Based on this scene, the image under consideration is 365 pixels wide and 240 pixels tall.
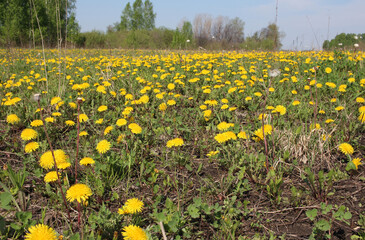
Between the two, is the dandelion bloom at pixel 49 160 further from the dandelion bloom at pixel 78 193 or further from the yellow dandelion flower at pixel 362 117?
the yellow dandelion flower at pixel 362 117

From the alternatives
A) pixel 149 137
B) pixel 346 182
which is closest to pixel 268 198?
pixel 346 182

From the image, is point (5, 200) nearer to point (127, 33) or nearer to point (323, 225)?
point (323, 225)

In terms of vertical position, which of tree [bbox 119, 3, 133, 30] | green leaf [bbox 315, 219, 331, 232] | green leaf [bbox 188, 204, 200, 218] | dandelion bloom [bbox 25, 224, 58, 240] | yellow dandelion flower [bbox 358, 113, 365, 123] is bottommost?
green leaf [bbox 188, 204, 200, 218]

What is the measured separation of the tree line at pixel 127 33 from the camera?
33.6ft

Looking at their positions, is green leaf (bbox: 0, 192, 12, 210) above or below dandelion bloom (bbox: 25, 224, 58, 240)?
below

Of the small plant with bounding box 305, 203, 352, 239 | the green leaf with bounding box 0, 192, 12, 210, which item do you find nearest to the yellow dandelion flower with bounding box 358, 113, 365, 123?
the small plant with bounding box 305, 203, 352, 239

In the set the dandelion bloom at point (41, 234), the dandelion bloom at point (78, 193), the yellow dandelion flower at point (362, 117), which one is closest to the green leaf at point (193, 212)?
the dandelion bloom at point (78, 193)

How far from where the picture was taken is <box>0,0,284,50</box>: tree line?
404 inches

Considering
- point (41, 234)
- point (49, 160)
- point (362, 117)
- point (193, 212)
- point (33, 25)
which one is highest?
point (33, 25)

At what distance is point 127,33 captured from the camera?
33.3 meters

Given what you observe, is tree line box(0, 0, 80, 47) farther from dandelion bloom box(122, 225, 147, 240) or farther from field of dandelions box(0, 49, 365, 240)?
dandelion bloom box(122, 225, 147, 240)

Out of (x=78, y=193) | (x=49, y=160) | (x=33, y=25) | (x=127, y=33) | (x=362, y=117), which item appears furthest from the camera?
(x=127, y=33)

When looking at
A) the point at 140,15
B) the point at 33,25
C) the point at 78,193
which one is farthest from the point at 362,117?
the point at 140,15

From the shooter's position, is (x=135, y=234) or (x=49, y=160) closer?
(x=135, y=234)
